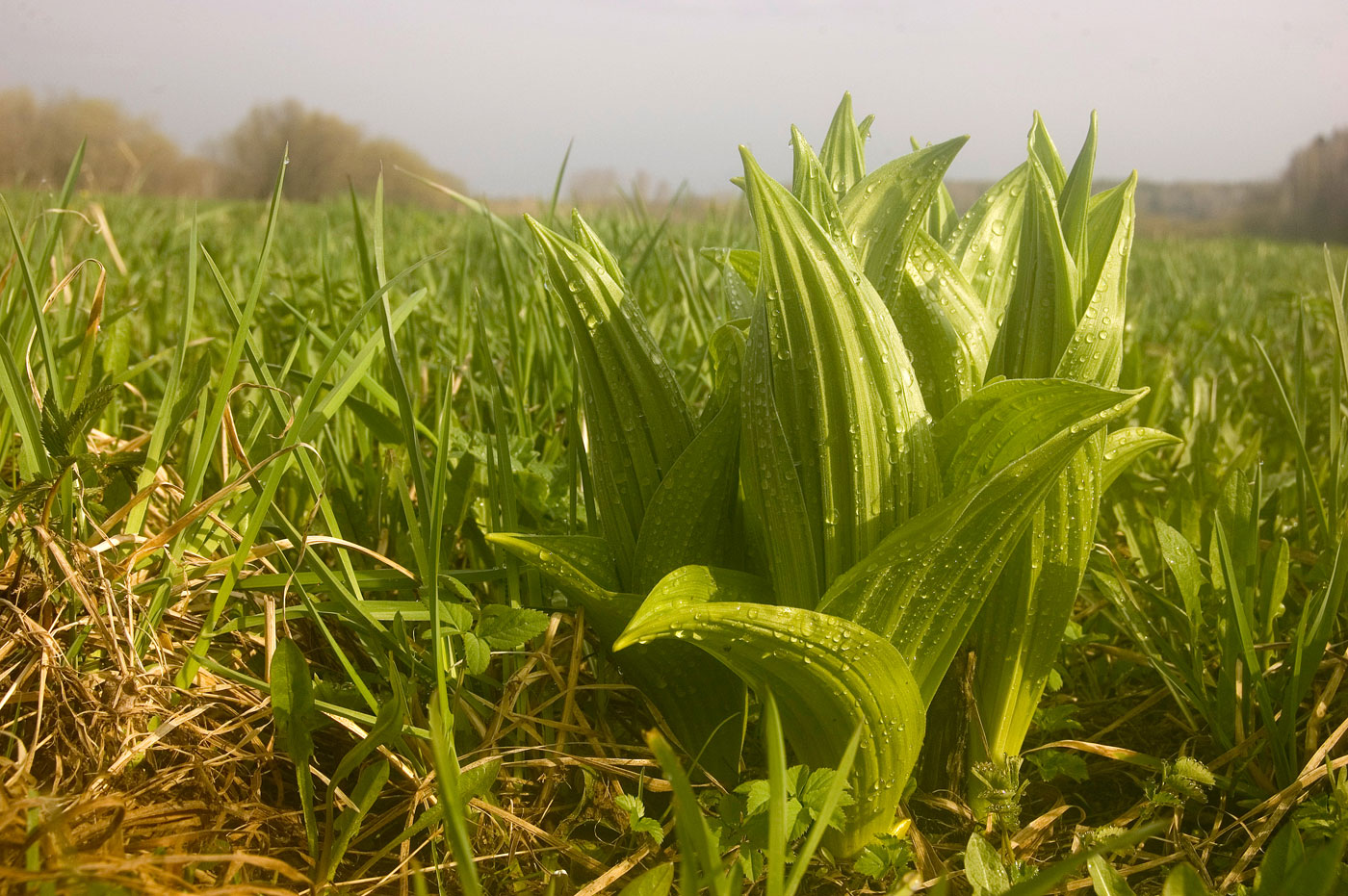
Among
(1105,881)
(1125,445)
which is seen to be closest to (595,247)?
(1125,445)

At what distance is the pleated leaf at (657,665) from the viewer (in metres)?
0.92

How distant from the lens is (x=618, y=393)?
1.00 meters

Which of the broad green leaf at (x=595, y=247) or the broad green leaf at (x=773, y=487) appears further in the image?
the broad green leaf at (x=595, y=247)

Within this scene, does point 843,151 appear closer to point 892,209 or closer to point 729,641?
point 892,209

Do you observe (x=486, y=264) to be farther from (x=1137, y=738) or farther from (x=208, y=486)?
(x=1137, y=738)

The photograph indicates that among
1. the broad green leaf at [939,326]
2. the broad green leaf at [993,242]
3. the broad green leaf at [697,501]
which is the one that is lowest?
the broad green leaf at [697,501]

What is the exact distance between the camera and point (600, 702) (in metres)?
1.15

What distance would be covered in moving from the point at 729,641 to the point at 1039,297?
0.48m

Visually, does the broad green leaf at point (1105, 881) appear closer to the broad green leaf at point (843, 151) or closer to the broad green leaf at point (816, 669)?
the broad green leaf at point (816, 669)

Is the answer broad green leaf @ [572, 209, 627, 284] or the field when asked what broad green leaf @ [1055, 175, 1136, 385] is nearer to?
the field

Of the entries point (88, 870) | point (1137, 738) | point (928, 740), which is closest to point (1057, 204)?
point (928, 740)

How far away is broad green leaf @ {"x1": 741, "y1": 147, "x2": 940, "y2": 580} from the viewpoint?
2.76ft

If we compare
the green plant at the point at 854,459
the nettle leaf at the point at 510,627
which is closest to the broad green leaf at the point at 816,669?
the green plant at the point at 854,459

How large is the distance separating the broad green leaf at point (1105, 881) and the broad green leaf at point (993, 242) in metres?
0.59
